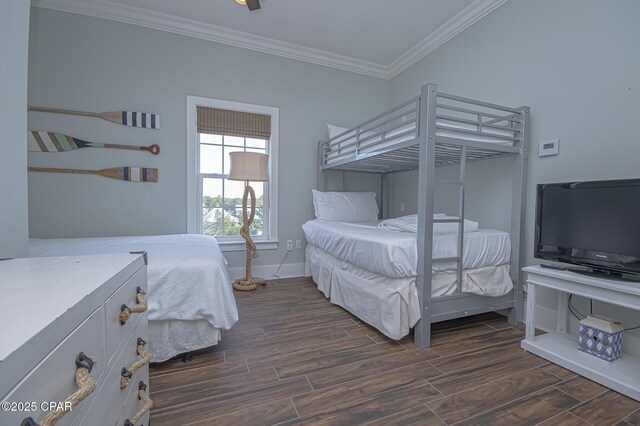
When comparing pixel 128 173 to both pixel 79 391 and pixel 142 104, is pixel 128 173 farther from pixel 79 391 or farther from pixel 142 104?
pixel 79 391

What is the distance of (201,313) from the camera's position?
1.59 m

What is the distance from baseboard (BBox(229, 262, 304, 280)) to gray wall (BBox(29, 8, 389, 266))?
63 mm

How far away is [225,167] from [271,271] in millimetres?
1369

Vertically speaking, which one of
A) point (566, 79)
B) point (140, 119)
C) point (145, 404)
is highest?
point (566, 79)

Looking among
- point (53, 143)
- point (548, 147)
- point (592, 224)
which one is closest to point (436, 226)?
Answer: point (592, 224)

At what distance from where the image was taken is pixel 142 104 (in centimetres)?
293

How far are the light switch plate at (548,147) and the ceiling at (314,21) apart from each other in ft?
4.52

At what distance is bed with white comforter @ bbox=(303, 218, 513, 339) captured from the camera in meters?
1.84

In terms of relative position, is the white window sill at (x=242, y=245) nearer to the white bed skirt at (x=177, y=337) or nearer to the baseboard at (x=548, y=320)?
the white bed skirt at (x=177, y=337)

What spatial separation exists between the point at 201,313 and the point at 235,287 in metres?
1.48

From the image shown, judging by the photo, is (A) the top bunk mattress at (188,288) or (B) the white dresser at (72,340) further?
(A) the top bunk mattress at (188,288)

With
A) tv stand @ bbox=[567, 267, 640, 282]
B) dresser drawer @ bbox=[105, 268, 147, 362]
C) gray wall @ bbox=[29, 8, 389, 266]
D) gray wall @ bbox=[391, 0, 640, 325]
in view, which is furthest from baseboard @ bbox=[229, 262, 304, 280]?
tv stand @ bbox=[567, 267, 640, 282]

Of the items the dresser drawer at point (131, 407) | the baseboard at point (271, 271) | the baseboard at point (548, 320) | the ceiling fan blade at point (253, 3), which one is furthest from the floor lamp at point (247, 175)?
the baseboard at point (548, 320)

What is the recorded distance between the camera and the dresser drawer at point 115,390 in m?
0.56
